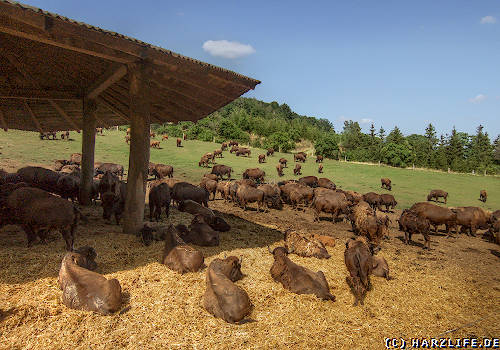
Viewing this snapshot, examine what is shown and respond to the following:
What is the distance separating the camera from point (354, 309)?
537cm

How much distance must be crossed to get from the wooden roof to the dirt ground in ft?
13.9

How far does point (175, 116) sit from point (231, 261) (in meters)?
7.77

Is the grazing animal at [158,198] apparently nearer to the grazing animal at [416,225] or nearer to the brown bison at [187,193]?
the brown bison at [187,193]

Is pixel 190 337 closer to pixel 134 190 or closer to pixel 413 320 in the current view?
pixel 413 320

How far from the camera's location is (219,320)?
4.43 meters

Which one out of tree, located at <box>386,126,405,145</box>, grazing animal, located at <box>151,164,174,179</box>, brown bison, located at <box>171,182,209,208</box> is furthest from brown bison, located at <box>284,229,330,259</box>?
tree, located at <box>386,126,405,145</box>

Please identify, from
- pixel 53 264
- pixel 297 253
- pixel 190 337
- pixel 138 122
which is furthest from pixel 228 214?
pixel 190 337

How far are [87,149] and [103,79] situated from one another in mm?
3898

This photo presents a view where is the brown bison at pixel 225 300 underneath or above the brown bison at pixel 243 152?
underneath

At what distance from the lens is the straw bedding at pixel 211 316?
388 centimetres

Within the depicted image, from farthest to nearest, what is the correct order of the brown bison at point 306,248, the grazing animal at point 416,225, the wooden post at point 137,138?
the grazing animal at point 416,225
the brown bison at point 306,248
the wooden post at point 137,138

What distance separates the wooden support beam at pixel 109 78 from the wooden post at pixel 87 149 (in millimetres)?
788

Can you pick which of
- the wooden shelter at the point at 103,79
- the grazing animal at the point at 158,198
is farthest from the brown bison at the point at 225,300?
the grazing animal at the point at 158,198

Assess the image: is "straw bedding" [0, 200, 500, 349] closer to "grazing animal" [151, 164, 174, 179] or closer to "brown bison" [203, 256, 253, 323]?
"brown bison" [203, 256, 253, 323]
